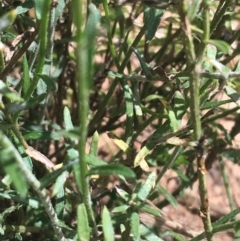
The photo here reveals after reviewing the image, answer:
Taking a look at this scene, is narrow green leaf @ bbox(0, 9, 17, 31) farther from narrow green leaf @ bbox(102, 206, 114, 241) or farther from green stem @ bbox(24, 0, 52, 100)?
narrow green leaf @ bbox(102, 206, 114, 241)

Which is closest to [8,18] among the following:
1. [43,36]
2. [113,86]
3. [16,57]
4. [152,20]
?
[43,36]

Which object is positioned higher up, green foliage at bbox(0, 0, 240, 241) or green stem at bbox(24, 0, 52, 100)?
green stem at bbox(24, 0, 52, 100)

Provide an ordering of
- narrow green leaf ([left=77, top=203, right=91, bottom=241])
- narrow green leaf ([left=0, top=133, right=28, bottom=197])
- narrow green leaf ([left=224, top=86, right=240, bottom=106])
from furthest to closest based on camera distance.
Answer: narrow green leaf ([left=224, top=86, right=240, bottom=106]), narrow green leaf ([left=77, top=203, right=91, bottom=241]), narrow green leaf ([left=0, top=133, right=28, bottom=197])

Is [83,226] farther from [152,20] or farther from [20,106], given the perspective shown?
[152,20]

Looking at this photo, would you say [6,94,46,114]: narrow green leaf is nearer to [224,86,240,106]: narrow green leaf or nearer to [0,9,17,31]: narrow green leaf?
[0,9,17,31]: narrow green leaf

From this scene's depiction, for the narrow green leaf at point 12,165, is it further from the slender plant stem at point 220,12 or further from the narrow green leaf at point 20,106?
the slender plant stem at point 220,12

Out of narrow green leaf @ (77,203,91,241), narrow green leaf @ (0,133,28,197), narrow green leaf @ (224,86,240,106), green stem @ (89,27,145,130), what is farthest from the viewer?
green stem @ (89,27,145,130)

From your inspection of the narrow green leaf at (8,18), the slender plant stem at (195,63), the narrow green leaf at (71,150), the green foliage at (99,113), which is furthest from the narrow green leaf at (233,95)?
the narrow green leaf at (8,18)

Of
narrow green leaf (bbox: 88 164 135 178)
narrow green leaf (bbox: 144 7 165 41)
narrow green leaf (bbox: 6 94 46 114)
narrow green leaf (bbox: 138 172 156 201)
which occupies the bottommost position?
narrow green leaf (bbox: 138 172 156 201)

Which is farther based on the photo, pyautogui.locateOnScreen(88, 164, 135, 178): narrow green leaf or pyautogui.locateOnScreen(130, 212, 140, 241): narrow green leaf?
pyautogui.locateOnScreen(130, 212, 140, 241): narrow green leaf

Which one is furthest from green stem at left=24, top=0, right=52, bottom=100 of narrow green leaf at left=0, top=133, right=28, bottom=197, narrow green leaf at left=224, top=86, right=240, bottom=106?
narrow green leaf at left=224, top=86, right=240, bottom=106
